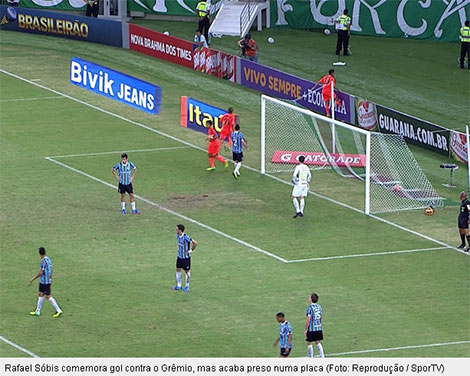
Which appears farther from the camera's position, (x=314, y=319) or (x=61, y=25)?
(x=61, y=25)

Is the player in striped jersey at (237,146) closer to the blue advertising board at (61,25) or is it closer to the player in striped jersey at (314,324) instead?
the player in striped jersey at (314,324)

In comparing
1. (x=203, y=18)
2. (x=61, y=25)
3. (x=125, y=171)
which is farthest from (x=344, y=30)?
(x=125, y=171)

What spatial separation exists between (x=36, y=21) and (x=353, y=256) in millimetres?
32069

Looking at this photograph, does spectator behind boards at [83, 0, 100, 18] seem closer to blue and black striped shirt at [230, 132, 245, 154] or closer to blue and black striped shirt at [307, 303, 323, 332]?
blue and black striped shirt at [230, 132, 245, 154]

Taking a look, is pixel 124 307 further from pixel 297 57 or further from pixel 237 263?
pixel 297 57

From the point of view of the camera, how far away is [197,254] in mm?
33031

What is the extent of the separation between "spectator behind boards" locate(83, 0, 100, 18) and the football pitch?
646 inches

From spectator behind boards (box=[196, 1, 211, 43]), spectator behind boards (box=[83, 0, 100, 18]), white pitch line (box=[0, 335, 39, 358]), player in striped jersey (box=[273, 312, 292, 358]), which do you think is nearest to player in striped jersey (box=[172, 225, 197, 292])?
white pitch line (box=[0, 335, 39, 358])

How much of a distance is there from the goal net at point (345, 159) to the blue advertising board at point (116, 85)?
6.70 meters

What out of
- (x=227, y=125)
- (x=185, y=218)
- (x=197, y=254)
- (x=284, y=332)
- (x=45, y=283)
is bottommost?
(x=185, y=218)

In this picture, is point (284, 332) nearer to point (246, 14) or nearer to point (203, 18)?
point (203, 18)

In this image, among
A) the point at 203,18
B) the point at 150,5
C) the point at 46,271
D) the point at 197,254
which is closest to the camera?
the point at 46,271

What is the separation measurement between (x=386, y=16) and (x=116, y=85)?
1690 centimetres

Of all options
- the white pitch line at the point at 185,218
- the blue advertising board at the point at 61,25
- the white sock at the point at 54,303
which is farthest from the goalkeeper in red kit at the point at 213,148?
the blue advertising board at the point at 61,25
